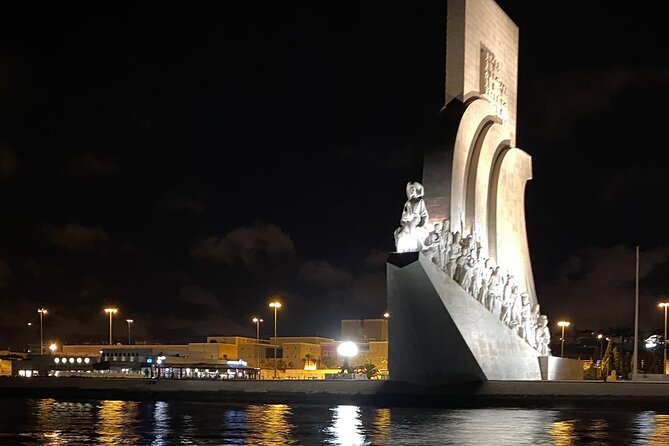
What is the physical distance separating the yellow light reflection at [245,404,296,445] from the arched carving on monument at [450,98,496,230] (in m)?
6.92

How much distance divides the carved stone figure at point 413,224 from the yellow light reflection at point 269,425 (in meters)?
4.52

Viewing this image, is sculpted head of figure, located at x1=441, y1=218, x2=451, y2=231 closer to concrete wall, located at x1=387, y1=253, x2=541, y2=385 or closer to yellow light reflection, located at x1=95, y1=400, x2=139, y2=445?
concrete wall, located at x1=387, y1=253, x2=541, y2=385

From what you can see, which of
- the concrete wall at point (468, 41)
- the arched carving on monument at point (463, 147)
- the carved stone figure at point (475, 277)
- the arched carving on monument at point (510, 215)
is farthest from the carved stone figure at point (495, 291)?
the concrete wall at point (468, 41)

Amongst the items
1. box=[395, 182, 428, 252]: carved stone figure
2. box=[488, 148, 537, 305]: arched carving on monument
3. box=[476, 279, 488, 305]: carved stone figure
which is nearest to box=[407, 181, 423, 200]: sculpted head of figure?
Answer: box=[395, 182, 428, 252]: carved stone figure

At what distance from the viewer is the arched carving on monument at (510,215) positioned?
2820 centimetres

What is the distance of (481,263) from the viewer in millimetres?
24828

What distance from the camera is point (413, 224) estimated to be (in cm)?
2166

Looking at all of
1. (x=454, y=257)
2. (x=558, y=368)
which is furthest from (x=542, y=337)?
(x=454, y=257)

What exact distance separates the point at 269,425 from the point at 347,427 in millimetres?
1310

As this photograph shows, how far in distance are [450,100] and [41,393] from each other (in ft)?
46.9

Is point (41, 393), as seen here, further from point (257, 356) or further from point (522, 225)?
point (257, 356)

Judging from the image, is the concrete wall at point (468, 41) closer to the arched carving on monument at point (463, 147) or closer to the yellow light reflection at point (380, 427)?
the arched carving on monument at point (463, 147)

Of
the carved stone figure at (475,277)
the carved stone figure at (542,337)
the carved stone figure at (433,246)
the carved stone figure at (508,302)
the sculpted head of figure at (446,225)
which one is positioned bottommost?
the carved stone figure at (542,337)

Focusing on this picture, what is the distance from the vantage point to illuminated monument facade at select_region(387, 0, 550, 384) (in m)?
21.6
